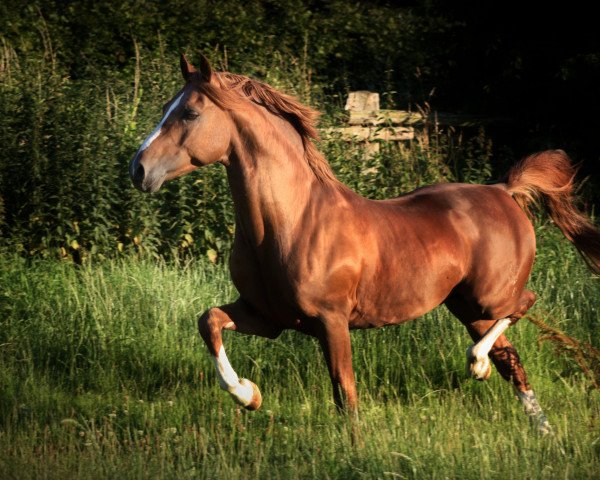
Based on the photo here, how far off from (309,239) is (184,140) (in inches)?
32.3

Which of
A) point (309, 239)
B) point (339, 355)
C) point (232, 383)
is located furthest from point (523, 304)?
point (232, 383)

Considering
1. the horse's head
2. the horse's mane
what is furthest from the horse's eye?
the horse's mane

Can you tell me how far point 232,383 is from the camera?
4941mm

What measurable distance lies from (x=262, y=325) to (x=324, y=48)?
9.56 m

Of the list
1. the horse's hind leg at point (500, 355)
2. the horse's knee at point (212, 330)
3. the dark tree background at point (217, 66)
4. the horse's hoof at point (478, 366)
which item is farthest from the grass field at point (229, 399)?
the dark tree background at point (217, 66)

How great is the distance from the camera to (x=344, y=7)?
1518 cm

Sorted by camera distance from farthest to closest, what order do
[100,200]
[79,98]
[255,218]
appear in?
[79,98] < [100,200] < [255,218]

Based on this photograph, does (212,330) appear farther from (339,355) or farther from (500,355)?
(500,355)

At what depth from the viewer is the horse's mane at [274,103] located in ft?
16.1

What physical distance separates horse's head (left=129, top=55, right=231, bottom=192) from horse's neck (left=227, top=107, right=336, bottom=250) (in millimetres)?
135

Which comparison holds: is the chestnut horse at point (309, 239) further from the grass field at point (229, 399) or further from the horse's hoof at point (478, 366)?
the grass field at point (229, 399)

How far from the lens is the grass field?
454 cm

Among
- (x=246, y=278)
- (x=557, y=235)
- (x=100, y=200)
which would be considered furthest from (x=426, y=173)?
(x=246, y=278)

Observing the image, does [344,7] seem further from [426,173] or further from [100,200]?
[100,200]
